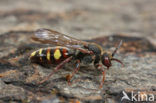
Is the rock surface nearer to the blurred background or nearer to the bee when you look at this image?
the blurred background

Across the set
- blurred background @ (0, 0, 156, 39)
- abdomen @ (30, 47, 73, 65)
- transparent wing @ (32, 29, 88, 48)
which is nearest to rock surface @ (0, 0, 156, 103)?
blurred background @ (0, 0, 156, 39)

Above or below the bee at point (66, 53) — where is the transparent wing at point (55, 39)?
above

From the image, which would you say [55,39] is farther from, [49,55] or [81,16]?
[81,16]

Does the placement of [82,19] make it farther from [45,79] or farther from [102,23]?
[45,79]

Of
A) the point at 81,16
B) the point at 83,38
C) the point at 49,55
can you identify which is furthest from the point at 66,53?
the point at 81,16

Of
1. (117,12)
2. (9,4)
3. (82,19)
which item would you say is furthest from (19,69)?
(117,12)

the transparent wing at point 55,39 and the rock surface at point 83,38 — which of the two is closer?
the rock surface at point 83,38

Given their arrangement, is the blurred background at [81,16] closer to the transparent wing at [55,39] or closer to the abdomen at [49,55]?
the transparent wing at [55,39]

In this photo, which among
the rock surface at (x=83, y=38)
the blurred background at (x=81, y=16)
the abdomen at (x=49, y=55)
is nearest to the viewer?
the rock surface at (x=83, y=38)

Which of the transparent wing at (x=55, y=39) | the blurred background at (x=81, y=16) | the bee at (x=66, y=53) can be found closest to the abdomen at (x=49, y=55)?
the bee at (x=66, y=53)
